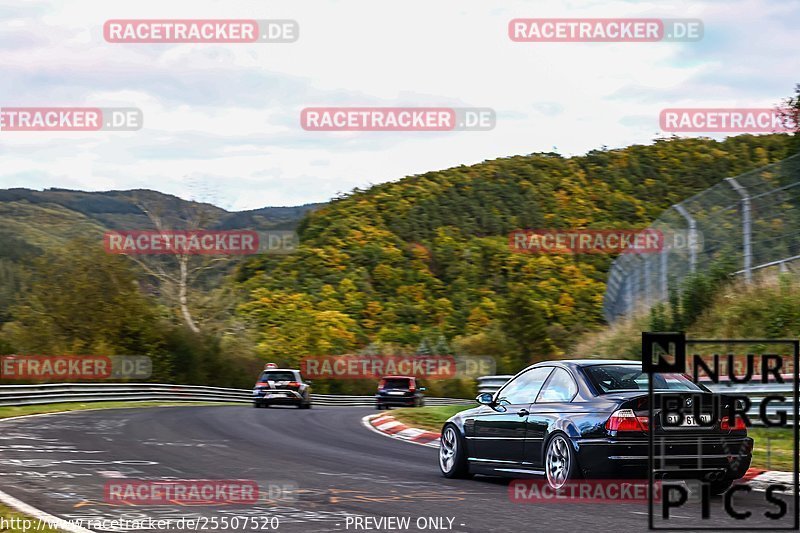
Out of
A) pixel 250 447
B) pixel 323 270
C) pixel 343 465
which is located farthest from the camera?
pixel 323 270

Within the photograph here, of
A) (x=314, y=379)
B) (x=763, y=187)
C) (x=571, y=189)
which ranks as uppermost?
(x=571, y=189)

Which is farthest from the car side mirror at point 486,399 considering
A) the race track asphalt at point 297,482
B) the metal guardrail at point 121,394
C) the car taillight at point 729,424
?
the metal guardrail at point 121,394

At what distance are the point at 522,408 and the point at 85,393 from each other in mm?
29800

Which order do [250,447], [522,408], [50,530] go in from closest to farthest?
[50,530] < [522,408] < [250,447]

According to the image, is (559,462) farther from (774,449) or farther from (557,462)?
(774,449)

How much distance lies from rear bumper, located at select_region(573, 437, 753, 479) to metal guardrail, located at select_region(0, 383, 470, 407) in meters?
24.9

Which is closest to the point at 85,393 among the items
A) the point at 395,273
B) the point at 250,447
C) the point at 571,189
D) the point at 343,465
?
the point at 250,447

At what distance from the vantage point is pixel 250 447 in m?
16.6

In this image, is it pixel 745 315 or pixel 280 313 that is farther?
pixel 280 313

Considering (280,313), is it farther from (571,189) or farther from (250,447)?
(250,447)

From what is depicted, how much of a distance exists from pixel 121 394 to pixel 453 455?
3134 centimetres

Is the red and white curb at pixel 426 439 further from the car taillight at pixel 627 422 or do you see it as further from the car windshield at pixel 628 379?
the car taillight at pixel 627 422

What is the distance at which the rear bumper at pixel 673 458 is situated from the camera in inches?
379

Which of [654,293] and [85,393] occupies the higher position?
[654,293]
